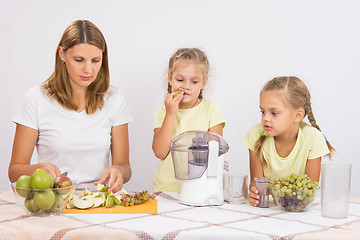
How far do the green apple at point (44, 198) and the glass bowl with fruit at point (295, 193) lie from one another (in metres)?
0.68

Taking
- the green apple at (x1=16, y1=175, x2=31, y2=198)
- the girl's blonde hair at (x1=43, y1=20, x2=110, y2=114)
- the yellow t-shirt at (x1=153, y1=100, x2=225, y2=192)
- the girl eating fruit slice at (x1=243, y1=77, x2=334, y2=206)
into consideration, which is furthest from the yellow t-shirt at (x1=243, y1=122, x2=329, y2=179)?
the green apple at (x1=16, y1=175, x2=31, y2=198)

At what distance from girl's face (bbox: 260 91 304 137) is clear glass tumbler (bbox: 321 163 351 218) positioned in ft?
1.40

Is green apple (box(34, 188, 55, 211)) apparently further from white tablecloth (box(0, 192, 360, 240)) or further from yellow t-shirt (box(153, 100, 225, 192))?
yellow t-shirt (box(153, 100, 225, 192))

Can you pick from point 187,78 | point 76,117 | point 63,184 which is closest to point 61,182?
point 63,184

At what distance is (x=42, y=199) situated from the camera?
129cm

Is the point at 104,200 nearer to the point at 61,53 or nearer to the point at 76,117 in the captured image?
the point at 76,117

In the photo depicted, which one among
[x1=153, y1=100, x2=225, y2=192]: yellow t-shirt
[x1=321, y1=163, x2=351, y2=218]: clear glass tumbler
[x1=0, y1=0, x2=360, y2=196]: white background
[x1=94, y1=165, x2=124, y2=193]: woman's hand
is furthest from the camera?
[x1=0, y1=0, x2=360, y2=196]: white background

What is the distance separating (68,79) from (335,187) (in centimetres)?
119

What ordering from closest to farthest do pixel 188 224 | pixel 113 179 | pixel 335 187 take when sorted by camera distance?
pixel 188 224 < pixel 335 187 < pixel 113 179

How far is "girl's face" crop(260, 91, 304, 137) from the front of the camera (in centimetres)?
181

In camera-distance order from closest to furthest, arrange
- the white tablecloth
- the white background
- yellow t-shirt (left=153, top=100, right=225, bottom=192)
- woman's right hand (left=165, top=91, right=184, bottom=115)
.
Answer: the white tablecloth, woman's right hand (left=165, top=91, right=184, bottom=115), yellow t-shirt (left=153, top=100, right=225, bottom=192), the white background

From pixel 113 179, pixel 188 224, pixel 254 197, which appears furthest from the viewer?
pixel 113 179

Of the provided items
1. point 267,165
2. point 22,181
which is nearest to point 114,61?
point 267,165

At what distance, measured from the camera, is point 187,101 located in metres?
2.00
